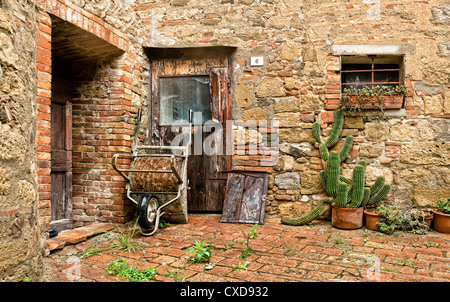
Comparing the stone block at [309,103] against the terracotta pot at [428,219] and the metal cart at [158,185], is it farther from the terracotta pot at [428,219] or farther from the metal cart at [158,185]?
the terracotta pot at [428,219]

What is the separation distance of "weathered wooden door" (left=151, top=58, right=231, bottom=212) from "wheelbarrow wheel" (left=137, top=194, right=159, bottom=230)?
3.29ft

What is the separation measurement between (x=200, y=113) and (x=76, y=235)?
7.12ft

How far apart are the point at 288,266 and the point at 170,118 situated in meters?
2.76

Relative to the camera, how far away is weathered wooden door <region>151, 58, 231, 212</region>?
4492mm

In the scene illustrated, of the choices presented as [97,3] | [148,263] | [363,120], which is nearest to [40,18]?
[97,3]

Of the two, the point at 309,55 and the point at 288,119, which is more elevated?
the point at 309,55

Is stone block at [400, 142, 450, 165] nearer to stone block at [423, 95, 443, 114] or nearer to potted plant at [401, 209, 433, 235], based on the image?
stone block at [423, 95, 443, 114]

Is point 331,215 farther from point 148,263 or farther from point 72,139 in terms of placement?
point 72,139

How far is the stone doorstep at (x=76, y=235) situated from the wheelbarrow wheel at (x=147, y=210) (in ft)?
1.82

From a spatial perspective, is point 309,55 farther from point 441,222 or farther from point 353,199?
point 441,222

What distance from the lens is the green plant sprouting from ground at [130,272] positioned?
7.63ft

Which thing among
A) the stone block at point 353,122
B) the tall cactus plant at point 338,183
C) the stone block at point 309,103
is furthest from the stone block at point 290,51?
the stone block at point 353,122

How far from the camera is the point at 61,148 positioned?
12.9 ft

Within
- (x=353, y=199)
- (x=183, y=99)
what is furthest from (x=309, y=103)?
(x=183, y=99)
